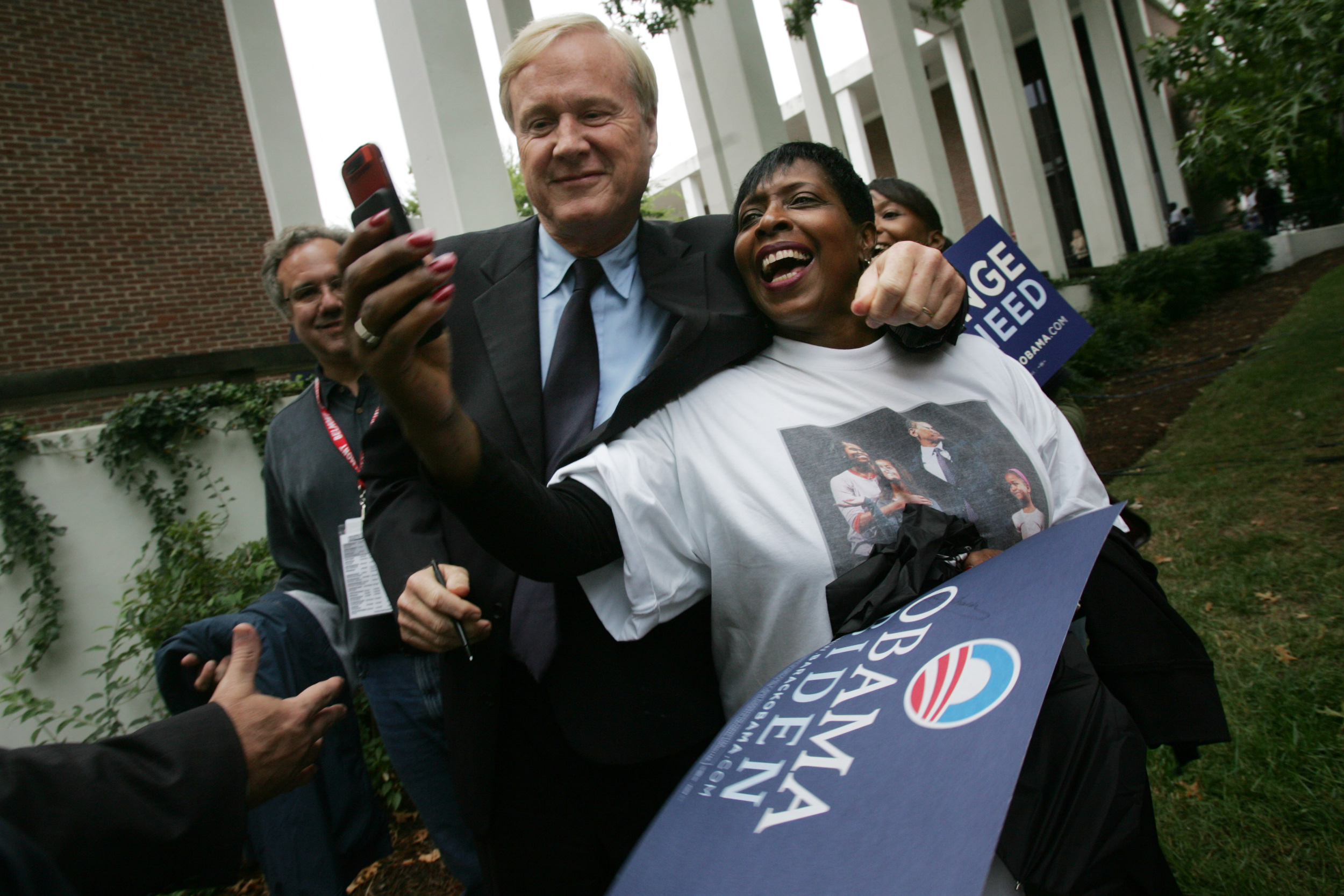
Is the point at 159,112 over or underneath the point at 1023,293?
over

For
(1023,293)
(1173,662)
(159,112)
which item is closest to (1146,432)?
(1023,293)

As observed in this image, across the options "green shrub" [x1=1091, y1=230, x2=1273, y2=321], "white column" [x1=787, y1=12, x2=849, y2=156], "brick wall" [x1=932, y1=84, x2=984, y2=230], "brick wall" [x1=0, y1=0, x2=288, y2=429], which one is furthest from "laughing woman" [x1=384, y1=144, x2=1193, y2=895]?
"brick wall" [x1=932, y1=84, x2=984, y2=230]

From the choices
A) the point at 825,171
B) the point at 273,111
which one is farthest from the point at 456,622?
the point at 273,111

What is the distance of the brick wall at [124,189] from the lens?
30.7 feet

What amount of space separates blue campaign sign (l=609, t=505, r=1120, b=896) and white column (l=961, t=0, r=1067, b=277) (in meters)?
13.1

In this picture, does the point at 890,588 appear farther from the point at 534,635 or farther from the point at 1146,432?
the point at 1146,432

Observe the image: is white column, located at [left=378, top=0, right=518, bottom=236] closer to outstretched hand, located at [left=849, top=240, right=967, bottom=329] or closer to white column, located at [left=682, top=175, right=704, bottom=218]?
outstretched hand, located at [left=849, top=240, right=967, bottom=329]

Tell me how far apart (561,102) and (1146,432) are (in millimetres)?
8132

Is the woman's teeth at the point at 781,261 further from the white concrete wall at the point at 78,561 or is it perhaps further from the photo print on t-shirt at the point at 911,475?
the white concrete wall at the point at 78,561

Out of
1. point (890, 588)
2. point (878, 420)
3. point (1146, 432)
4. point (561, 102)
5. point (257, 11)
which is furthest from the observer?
point (1146, 432)

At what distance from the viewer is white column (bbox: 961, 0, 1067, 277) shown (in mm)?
12602

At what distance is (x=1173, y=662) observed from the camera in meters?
1.55

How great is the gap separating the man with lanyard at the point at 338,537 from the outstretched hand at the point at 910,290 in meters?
1.41

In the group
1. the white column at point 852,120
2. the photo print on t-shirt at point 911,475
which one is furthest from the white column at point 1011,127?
the photo print on t-shirt at point 911,475
